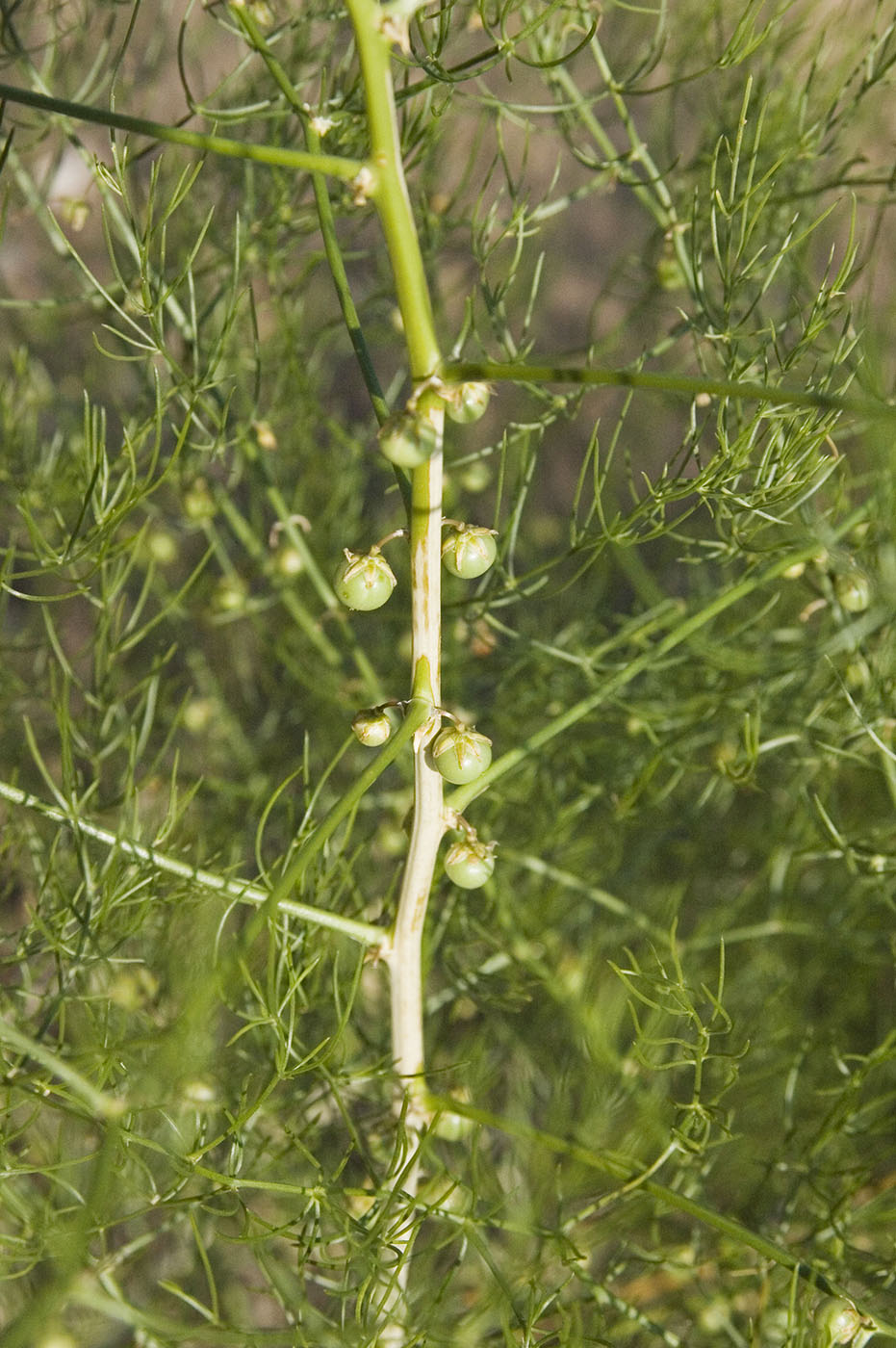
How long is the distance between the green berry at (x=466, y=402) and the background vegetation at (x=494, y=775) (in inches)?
1.5

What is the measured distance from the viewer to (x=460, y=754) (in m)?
0.31

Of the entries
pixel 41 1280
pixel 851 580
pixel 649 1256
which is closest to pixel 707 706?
pixel 851 580

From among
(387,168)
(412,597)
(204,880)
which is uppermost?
(387,168)

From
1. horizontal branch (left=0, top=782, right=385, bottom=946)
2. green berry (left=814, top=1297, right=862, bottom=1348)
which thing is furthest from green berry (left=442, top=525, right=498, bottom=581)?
green berry (left=814, top=1297, right=862, bottom=1348)

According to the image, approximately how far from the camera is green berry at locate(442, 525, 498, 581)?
0.31 meters

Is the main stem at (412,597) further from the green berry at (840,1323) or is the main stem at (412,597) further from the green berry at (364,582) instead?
the green berry at (840,1323)

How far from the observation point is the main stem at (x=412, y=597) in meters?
0.26

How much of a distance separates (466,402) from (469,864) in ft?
0.46

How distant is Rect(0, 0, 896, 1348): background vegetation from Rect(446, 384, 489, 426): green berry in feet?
0.12

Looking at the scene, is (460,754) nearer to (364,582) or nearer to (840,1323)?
(364,582)

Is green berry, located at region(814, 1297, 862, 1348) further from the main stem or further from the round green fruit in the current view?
the round green fruit

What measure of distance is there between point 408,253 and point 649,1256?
427 mm

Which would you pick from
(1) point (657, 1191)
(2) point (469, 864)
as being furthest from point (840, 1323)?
(2) point (469, 864)

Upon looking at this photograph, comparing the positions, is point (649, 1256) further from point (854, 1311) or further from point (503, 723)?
point (503, 723)
